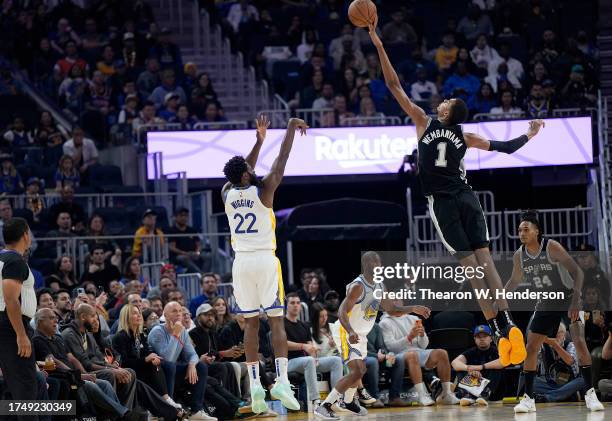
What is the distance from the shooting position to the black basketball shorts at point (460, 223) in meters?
11.9

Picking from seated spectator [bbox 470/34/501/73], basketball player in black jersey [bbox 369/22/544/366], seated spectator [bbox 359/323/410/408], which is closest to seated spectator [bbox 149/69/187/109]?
seated spectator [bbox 470/34/501/73]

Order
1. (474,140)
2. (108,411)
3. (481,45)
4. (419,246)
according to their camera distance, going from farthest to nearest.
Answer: (481,45)
(419,246)
(108,411)
(474,140)

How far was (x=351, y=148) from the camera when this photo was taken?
22.8 meters

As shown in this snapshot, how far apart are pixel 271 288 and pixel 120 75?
40.1 feet

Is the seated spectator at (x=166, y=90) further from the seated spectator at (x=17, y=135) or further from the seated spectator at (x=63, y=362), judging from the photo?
the seated spectator at (x=63, y=362)

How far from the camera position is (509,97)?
23578 mm

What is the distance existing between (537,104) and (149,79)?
712 cm

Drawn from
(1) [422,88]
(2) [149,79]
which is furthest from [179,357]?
(1) [422,88]

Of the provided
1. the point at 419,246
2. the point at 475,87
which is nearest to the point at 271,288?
the point at 419,246

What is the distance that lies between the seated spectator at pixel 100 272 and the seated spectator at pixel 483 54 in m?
10.4

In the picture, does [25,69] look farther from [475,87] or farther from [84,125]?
[475,87]

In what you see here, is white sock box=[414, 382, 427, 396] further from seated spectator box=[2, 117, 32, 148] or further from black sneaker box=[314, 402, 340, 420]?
seated spectator box=[2, 117, 32, 148]

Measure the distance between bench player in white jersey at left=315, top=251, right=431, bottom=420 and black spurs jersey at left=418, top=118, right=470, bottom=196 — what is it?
2.41 m

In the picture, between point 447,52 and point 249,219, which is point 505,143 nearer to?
point 249,219
